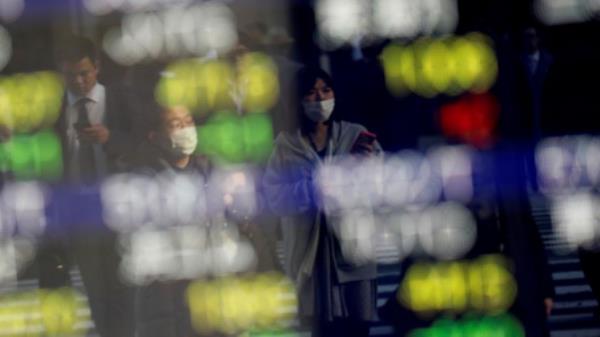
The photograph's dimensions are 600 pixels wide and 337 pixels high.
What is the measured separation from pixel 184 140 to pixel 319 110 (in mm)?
292

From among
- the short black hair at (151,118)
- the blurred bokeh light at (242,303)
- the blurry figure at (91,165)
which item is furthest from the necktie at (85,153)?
the blurred bokeh light at (242,303)

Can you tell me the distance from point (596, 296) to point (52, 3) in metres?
1.30

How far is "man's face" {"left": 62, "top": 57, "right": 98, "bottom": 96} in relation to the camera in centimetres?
337

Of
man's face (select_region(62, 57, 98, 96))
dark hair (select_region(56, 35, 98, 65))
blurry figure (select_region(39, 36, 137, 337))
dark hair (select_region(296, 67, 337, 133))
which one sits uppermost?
dark hair (select_region(56, 35, 98, 65))

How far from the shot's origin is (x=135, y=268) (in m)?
3.37

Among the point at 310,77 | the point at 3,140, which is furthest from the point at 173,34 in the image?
the point at 3,140

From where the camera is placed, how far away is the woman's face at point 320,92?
3320 millimetres

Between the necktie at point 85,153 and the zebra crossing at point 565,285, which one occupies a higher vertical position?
the necktie at point 85,153

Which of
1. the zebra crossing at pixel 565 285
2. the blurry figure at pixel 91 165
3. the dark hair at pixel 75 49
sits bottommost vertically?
the zebra crossing at pixel 565 285

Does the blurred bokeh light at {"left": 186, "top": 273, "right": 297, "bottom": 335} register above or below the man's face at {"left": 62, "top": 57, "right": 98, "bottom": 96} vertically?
→ below

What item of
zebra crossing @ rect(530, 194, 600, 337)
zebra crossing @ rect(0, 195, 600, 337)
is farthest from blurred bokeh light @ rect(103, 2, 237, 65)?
zebra crossing @ rect(530, 194, 600, 337)

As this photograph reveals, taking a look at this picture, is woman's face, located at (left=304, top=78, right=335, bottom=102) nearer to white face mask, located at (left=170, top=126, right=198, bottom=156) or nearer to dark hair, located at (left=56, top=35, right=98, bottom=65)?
white face mask, located at (left=170, top=126, right=198, bottom=156)

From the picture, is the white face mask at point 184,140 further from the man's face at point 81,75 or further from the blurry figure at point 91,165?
the man's face at point 81,75

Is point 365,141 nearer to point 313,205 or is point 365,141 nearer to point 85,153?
point 313,205
